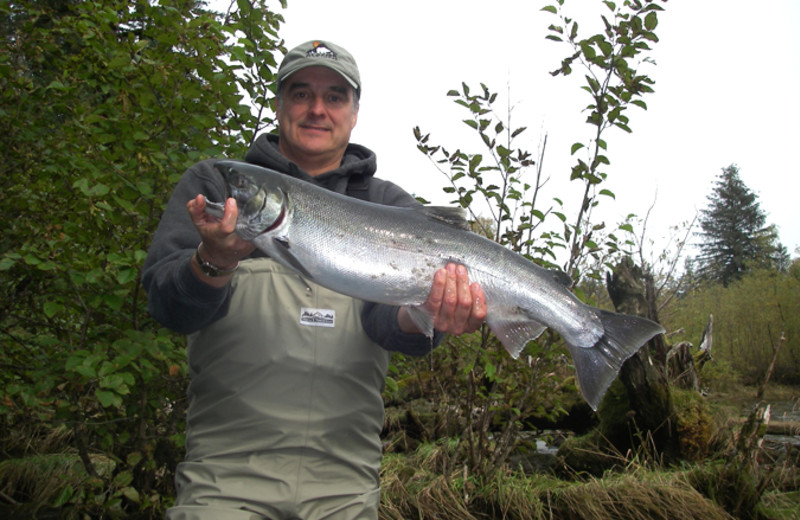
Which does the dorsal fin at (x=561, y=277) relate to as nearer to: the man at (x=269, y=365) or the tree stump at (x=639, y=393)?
the man at (x=269, y=365)

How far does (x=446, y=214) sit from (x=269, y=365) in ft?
3.48

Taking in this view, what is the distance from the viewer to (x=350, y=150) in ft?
10.4

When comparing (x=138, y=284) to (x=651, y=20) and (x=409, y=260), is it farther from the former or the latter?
(x=651, y=20)

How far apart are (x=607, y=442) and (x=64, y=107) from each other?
6.50m

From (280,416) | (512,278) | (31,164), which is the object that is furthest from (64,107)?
(512,278)

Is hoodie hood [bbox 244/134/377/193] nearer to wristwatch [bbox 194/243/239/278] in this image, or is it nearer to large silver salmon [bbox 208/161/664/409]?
large silver salmon [bbox 208/161/664/409]

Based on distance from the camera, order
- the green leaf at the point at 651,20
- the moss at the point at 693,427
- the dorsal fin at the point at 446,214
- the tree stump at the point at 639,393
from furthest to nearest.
Result: the tree stump at the point at 639,393 < the moss at the point at 693,427 < the green leaf at the point at 651,20 < the dorsal fin at the point at 446,214

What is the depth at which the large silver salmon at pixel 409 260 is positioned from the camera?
2.37 meters

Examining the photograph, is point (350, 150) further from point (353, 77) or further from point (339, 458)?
point (339, 458)

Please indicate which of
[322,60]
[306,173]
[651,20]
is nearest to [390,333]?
[306,173]

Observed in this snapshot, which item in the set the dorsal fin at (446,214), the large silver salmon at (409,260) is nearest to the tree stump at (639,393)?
the large silver salmon at (409,260)

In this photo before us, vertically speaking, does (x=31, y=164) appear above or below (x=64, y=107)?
below

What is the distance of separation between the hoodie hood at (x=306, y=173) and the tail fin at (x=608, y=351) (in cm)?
138

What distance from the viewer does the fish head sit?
229 cm
